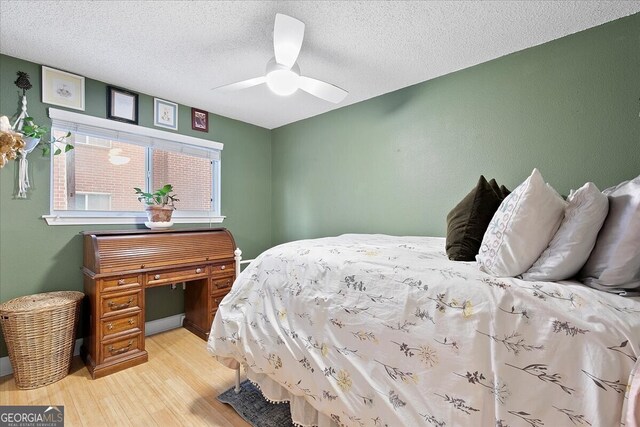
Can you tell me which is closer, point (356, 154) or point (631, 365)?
point (631, 365)

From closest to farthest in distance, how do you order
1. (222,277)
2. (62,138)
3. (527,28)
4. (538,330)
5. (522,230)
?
(538,330) → (522,230) → (527,28) → (62,138) → (222,277)

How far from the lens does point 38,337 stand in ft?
6.11

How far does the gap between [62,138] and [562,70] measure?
144 inches

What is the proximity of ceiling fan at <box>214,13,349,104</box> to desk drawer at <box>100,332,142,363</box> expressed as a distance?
80.1 inches

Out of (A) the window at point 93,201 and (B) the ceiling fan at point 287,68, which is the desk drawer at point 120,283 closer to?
(A) the window at point 93,201

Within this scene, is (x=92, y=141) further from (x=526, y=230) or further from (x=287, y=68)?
(x=526, y=230)

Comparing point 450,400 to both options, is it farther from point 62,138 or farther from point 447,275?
point 62,138

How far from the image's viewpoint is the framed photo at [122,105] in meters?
→ 2.44

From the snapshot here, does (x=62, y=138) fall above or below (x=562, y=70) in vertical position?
below

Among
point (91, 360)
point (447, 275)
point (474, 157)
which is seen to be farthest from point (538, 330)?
point (91, 360)

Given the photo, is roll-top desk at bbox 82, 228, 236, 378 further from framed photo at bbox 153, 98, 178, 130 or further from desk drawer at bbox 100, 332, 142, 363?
framed photo at bbox 153, 98, 178, 130

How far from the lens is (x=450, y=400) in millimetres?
905

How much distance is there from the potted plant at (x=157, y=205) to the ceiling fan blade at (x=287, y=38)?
1660 millimetres

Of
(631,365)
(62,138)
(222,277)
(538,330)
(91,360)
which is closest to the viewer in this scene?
(631,365)
